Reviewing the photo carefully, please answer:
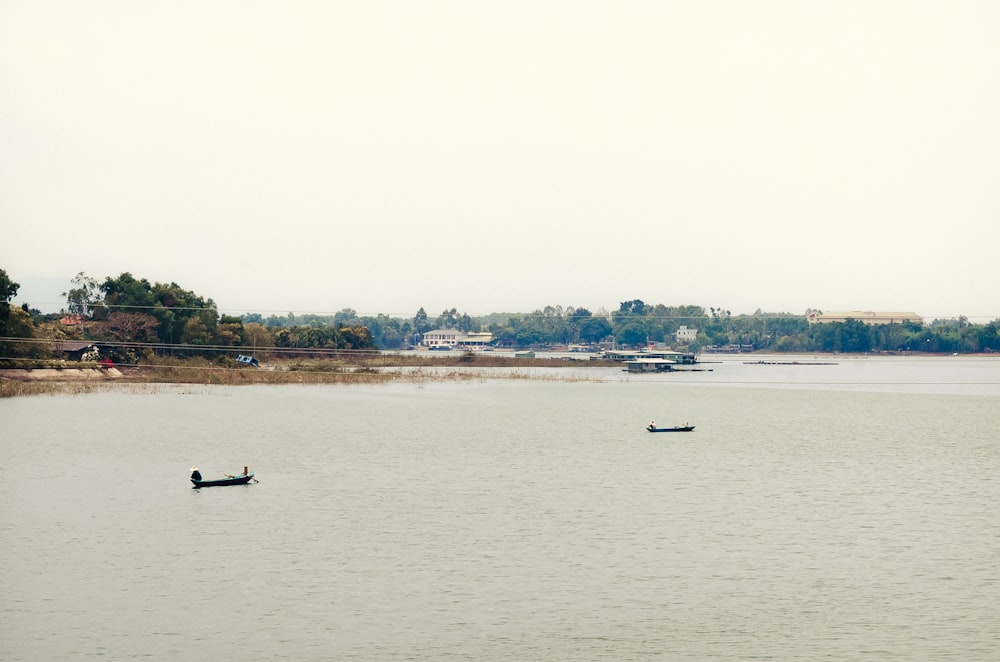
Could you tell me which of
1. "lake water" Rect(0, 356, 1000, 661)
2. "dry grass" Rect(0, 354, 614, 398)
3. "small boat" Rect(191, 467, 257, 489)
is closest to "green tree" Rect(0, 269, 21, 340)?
"dry grass" Rect(0, 354, 614, 398)

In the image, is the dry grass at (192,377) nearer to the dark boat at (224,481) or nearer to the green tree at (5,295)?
the green tree at (5,295)

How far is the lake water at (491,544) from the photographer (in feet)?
113

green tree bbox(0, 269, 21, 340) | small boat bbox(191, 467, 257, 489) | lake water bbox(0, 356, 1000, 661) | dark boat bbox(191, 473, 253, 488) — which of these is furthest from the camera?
green tree bbox(0, 269, 21, 340)

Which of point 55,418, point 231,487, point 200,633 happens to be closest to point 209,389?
point 55,418

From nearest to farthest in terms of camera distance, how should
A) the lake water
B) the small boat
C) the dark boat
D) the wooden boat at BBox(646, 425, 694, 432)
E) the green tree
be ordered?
1. the lake water
2. the small boat
3. the dark boat
4. the wooden boat at BBox(646, 425, 694, 432)
5. the green tree

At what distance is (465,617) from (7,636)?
50.6 feet

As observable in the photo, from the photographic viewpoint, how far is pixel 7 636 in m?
33.8

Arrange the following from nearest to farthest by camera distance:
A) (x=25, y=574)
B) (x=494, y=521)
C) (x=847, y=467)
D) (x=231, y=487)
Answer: (x=25, y=574), (x=494, y=521), (x=231, y=487), (x=847, y=467)

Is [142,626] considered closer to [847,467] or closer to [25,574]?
[25,574]

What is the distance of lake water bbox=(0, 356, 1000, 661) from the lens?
1357 inches

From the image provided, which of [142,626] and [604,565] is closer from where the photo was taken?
[142,626]

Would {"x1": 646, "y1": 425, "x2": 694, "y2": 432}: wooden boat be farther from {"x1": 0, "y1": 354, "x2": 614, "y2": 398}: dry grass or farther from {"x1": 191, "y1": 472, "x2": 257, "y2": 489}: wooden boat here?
{"x1": 0, "y1": 354, "x2": 614, "y2": 398}: dry grass

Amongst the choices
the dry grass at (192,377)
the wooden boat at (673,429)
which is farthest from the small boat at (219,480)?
the dry grass at (192,377)

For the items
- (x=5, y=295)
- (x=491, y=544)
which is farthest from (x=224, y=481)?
(x=5, y=295)
